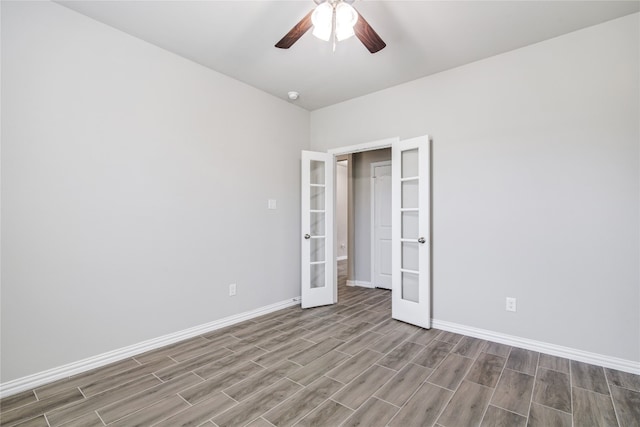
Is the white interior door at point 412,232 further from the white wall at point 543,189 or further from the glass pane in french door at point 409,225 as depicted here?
the white wall at point 543,189

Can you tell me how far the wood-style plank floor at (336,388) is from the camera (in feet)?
5.76

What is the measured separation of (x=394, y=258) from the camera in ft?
11.3

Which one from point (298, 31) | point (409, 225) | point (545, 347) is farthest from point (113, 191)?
point (545, 347)

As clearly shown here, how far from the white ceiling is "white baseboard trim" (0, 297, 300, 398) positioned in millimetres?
2685

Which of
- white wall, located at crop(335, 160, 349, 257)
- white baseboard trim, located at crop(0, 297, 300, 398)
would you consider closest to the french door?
white baseboard trim, located at crop(0, 297, 300, 398)

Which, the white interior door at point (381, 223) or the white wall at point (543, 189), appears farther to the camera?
the white interior door at point (381, 223)

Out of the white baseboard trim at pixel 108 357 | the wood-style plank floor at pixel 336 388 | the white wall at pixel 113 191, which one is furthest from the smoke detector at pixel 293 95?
the wood-style plank floor at pixel 336 388

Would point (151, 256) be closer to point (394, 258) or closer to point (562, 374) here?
point (394, 258)

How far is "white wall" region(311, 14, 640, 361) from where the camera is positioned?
2.31 metres

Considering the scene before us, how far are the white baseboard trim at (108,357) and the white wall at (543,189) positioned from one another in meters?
2.31

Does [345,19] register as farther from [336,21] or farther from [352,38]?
[352,38]

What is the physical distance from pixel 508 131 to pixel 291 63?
87.4 inches

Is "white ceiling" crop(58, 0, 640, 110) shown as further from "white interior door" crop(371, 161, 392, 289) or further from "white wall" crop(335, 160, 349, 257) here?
"white wall" crop(335, 160, 349, 257)

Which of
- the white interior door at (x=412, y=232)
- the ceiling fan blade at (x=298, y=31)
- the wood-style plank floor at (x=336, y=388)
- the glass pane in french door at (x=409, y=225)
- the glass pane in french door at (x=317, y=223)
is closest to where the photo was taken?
the wood-style plank floor at (x=336, y=388)
